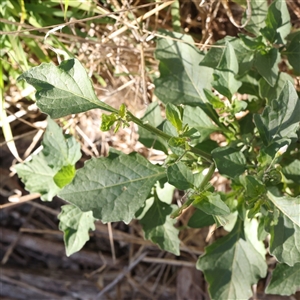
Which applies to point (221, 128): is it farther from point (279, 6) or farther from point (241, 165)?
point (279, 6)

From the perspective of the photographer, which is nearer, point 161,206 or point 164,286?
point 161,206

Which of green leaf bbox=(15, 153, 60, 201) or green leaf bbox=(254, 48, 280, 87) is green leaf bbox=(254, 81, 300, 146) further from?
green leaf bbox=(15, 153, 60, 201)

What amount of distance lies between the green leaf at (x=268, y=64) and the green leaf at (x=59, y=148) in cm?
54

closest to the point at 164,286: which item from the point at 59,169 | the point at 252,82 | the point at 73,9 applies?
the point at 59,169

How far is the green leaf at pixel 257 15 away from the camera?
1.26m

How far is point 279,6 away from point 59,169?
74cm

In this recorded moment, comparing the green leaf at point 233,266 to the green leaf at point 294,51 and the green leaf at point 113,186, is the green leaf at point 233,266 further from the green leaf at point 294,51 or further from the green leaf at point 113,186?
the green leaf at point 294,51

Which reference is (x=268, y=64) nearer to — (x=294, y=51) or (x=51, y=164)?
(x=294, y=51)

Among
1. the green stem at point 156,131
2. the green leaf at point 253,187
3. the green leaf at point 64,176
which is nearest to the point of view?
the green stem at point 156,131

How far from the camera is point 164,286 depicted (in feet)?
6.44

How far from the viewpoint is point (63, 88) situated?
1006 mm

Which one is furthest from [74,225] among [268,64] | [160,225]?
[268,64]

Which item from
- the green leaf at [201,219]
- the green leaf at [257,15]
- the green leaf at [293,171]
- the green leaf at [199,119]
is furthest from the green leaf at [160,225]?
the green leaf at [257,15]

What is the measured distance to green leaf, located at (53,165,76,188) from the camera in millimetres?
1294
